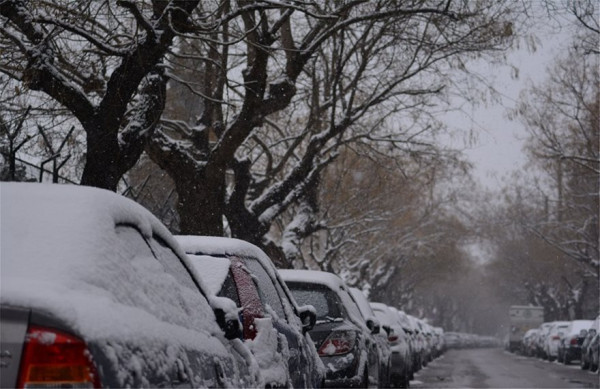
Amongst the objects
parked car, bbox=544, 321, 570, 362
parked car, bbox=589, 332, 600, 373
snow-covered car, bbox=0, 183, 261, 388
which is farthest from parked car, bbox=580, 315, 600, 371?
snow-covered car, bbox=0, 183, 261, 388

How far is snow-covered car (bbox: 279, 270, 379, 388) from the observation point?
443 inches

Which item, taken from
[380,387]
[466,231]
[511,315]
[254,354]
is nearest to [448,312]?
[511,315]

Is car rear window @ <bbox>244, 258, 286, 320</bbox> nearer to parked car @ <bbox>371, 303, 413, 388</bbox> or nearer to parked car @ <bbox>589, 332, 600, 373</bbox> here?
parked car @ <bbox>371, 303, 413, 388</bbox>

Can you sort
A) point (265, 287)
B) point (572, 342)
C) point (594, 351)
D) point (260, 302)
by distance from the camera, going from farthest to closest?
point (572, 342)
point (594, 351)
point (265, 287)
point (260, 302)

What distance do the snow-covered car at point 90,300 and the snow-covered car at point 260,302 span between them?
1.73m

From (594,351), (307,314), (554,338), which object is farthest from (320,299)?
(554,338)

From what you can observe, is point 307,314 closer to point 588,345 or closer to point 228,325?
point 228,325

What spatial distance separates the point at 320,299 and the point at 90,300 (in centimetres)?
815

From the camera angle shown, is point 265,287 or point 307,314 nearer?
point 265,287

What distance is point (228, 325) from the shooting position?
5332 millimetres

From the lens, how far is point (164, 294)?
14.7 ft

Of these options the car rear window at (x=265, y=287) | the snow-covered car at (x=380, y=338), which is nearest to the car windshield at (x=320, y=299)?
the snow-covered car at (x=380, y=338)

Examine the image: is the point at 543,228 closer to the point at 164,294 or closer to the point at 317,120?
the point at 317,120

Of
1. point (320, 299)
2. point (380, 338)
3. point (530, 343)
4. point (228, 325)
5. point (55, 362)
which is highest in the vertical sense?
point (530, 343)
